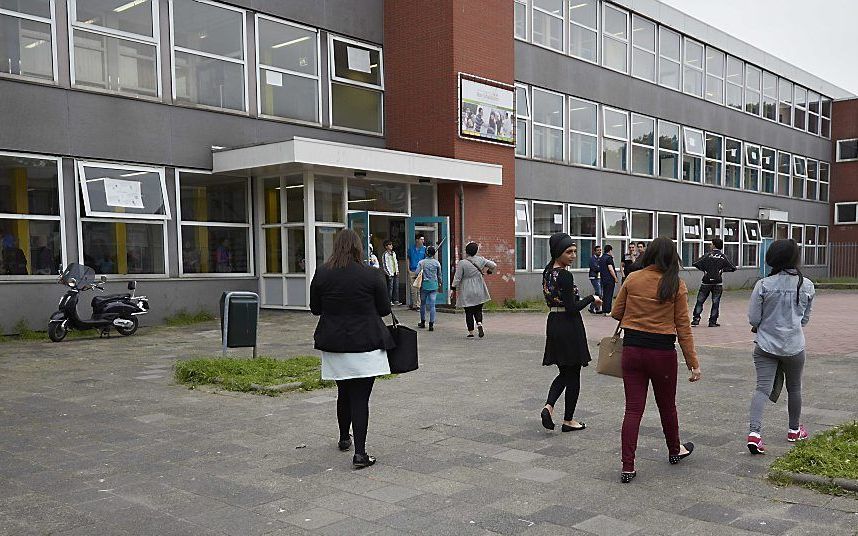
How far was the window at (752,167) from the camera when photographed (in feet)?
112

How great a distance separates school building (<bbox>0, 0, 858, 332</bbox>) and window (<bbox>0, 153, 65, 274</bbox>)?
0.03m

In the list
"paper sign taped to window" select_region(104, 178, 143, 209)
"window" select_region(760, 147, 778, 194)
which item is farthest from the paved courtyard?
"window" select_region(760, 147, 778, 194)

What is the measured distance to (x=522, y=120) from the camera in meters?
23.0

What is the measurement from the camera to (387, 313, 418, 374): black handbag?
5844 mm

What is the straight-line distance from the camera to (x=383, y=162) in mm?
17359

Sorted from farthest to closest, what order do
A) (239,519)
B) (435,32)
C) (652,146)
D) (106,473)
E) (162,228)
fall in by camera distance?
(652,146) < (435,32) < (162,228) < (106,473) < (239,519)

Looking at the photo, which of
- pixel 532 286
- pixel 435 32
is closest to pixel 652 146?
pixel 532 286

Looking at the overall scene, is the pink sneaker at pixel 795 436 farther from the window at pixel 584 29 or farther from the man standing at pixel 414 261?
the window at pixel 584 29

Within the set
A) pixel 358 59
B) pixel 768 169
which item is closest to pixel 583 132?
pixel 358 59

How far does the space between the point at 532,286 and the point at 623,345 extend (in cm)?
1794

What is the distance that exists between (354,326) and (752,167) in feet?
109

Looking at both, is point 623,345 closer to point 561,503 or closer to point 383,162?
point 561,503

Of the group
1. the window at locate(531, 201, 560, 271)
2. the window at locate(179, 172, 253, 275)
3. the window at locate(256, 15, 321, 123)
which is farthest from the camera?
the window at locate(531, 201, 560, 271)

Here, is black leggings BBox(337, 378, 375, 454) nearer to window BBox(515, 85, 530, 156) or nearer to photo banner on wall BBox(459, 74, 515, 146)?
photo banner on wall BBox(459, 74, 515, 146)
